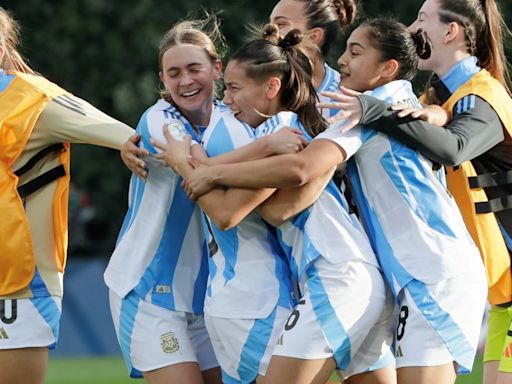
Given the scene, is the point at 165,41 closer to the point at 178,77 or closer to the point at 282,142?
the point at 178,77

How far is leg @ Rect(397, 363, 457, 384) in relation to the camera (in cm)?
436

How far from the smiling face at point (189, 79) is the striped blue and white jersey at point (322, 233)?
666 millimetres

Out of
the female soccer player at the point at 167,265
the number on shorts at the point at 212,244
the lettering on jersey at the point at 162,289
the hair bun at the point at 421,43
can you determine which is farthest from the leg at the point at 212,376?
the hair bun at the point at 421,43

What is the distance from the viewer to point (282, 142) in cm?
437

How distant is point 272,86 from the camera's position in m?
4.59

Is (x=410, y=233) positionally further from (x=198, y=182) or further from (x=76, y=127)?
(x=76, y=127)

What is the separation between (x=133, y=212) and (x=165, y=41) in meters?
0.80

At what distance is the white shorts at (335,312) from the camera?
429 centimetres

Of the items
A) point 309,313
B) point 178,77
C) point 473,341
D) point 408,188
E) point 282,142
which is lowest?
point 473,341

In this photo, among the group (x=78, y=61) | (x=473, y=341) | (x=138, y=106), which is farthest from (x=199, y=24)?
(x=78, y=61)

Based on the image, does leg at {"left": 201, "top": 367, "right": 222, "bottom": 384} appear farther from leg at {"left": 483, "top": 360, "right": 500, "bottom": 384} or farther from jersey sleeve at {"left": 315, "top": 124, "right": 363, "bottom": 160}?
leg at {"left": 483, "top": 360, "right": 500, "bottom": 384}

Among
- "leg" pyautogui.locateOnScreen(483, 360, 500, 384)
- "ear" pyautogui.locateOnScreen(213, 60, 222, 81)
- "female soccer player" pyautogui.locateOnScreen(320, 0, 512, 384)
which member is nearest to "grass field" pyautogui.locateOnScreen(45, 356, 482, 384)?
"leg" pyautogui.locateOnScreen(483, 360, 500, 384)

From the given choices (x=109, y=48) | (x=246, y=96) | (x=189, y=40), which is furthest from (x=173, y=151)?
(x=109, y=48)

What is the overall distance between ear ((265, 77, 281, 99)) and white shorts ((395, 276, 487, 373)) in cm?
92
